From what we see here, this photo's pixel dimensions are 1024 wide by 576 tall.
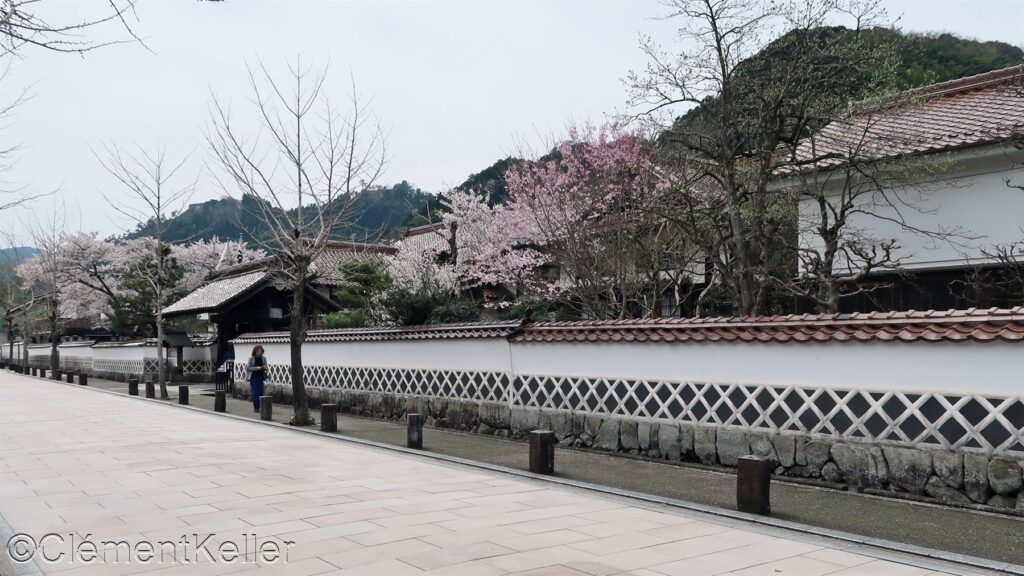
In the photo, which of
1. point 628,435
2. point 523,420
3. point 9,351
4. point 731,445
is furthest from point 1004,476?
point 9,351

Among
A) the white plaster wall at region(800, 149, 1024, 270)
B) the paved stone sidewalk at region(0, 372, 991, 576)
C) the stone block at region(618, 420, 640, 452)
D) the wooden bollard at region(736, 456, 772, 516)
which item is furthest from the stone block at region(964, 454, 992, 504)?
the white plaster wall at region(800, 149, 1024, 270)

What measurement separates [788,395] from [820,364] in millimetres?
623

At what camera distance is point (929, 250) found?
1364 cm

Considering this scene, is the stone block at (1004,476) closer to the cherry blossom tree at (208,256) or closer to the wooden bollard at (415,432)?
the wooden bollard at (415,432)

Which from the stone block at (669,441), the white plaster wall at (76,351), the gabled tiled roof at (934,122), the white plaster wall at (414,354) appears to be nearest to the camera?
the stone block at (669,441)

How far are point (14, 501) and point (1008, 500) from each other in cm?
1062

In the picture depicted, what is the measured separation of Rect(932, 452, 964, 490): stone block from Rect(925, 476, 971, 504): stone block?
4 centimetres

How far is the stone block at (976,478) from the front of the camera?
7.34 m

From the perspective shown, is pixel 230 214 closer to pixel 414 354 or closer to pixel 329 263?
pixel 329 263

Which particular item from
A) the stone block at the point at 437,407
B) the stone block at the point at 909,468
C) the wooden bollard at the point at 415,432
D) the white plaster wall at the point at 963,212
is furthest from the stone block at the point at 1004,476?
the stone block at the point at 437,407

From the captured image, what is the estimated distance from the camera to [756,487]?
24.0 ft

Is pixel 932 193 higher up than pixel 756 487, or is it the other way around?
pixel 932 193

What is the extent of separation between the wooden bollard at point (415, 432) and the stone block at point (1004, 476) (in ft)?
26.1

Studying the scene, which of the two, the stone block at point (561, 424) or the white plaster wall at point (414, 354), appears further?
the white plaster wall at point (414, 354)
